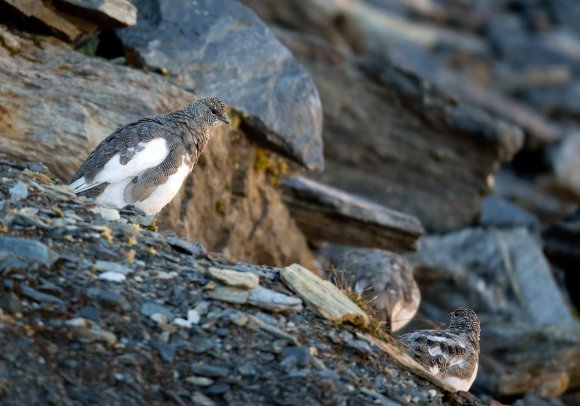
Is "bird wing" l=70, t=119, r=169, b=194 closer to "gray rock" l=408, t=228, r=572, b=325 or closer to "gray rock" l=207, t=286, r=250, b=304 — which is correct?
"gray rock" l=207, t=286, r=250, b=304

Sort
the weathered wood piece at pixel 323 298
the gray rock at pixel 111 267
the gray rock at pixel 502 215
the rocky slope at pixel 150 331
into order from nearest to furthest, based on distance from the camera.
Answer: the rocky slope at pixel 150 331 < the gray rock at pixel 111 267 < the weathered wood piece at pixel 323 298 < the gray rock at pixel 502 215

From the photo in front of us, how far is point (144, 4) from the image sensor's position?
14359 mm

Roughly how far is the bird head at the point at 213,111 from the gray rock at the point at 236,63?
1829 millimetres

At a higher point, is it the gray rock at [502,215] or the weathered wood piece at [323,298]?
the weathered wood piece at [323,298]

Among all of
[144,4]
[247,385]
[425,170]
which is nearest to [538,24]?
[425,170]

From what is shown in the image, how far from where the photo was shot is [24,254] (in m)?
8.38

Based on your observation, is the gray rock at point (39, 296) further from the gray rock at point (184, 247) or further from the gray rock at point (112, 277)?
the gray rock at point (184, 247)

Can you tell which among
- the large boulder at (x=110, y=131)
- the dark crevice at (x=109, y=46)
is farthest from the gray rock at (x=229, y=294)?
the dark crevice at (x=109, y=46)

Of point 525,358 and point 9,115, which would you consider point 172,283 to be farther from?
point 525,358

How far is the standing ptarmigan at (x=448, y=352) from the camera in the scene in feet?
32.7

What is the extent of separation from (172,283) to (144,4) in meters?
6.41

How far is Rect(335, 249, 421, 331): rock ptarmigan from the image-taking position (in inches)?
535

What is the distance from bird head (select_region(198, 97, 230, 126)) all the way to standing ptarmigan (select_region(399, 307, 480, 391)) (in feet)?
9.76

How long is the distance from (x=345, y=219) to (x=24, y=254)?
8.65m
